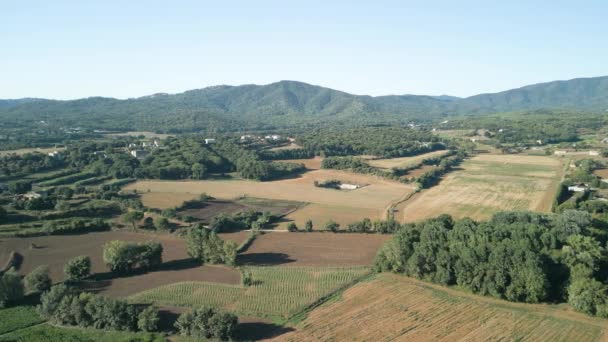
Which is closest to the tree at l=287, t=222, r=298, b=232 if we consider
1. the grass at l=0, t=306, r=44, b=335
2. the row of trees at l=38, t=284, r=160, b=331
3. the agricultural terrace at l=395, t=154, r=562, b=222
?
the agricultural terrace at l=395, t=154, r=562, b=222

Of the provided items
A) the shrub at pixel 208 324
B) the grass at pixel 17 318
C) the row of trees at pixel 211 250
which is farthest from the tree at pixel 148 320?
the row of trees at pixel 211 250

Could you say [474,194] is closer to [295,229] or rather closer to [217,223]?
[295,229]

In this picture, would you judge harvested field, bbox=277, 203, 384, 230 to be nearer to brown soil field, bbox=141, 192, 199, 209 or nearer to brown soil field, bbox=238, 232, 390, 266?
brown soil field, bbox=238, 232, 390, 266

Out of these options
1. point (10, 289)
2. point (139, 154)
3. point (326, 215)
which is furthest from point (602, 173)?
point (139, 154)

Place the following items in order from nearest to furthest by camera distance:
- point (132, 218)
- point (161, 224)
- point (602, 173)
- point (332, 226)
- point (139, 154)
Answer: point (161, 224) < point (332, 226) < point (132, 218) < point (602, 173) < point (139, 154)

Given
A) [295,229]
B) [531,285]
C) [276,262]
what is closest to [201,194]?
[295,229]

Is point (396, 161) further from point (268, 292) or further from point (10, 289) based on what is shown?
point (10, 289)
